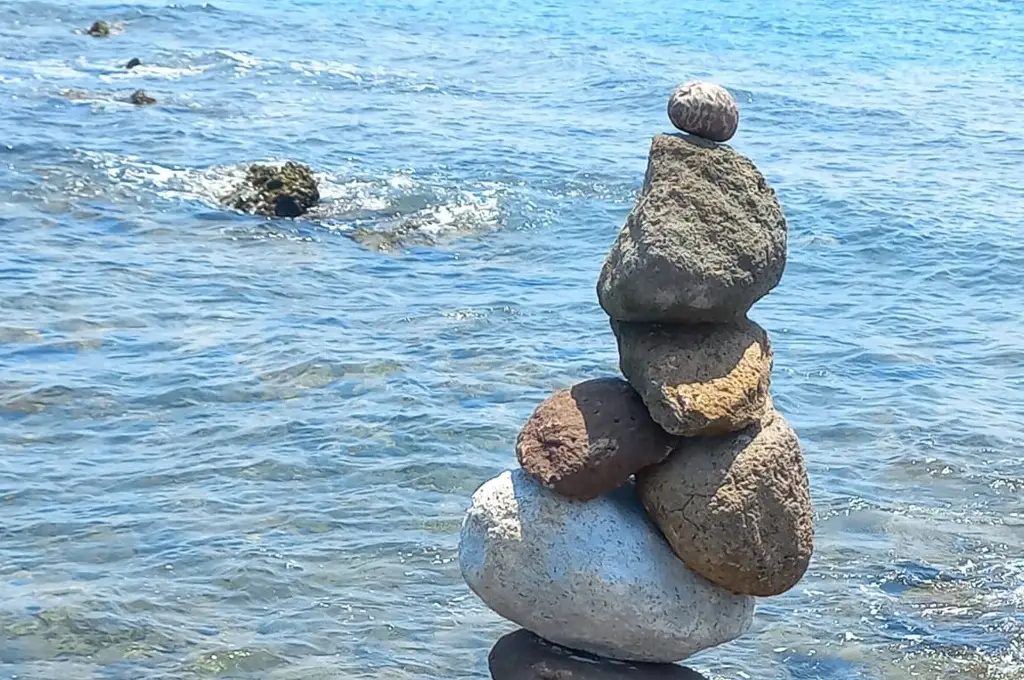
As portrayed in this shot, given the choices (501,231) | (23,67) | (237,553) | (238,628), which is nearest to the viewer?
(238,628)

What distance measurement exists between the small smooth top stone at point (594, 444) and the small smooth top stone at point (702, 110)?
0.90 metres

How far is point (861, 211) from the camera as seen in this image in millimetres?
19016

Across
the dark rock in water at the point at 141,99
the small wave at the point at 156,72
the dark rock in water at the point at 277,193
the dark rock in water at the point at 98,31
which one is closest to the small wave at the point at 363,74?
the small wave at the point at 156,72

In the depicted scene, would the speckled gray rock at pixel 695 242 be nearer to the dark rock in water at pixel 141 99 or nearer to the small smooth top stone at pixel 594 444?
the small smooth top stone at pixel 594 444

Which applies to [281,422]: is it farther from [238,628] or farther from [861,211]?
[861,211]

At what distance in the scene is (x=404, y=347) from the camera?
13289mm

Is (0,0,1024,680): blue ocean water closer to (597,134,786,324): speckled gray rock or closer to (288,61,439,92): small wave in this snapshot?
(288,61,439,92): small wave

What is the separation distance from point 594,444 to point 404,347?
8147mm

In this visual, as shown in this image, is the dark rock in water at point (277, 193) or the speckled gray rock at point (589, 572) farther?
the dark rock in water at point (277, 193)

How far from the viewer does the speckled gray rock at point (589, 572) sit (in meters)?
5.31

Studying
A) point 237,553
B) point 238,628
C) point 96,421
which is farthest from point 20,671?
point 96,421

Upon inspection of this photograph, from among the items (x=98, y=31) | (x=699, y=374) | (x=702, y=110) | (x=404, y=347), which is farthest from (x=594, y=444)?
(x=98, y=31)

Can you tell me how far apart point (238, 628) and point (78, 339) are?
525 cm

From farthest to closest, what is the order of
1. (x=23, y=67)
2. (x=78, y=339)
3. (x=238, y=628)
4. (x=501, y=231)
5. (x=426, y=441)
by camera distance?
(x=23, y=67) → (x=501, y=231) → (x=78, y=339) → (x=426, y=441) → (x=238, y=628)
